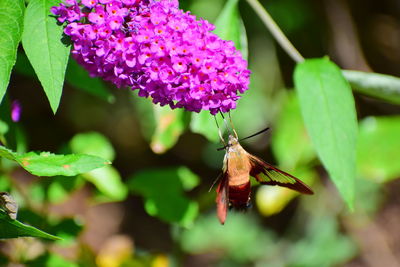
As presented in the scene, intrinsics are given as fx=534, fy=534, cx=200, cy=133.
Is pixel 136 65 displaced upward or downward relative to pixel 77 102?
upward

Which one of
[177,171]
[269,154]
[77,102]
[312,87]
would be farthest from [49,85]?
[269,154]

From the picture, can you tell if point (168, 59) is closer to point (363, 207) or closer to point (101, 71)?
point (101, 71)

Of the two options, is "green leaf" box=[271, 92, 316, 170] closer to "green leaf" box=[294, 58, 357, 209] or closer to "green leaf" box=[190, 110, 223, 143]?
"green leaf" box=[190, 110, 223, 143]

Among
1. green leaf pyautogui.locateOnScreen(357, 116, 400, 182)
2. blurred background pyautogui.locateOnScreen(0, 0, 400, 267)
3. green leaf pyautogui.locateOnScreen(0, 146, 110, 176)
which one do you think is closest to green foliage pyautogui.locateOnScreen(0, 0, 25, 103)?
green leaf pyautogui.locateOnScreen(0, 146, 110, 176)

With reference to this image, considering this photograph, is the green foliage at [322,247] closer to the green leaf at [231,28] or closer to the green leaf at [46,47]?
the green leaf at [231,28]

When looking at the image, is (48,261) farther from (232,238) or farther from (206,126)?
(232,238)

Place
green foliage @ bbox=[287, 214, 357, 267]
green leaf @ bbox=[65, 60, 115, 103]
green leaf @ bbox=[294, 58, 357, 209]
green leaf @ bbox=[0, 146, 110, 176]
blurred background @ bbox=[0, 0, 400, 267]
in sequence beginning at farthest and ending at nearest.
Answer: green foliage @ bbox=[287, 214, 357, 267] < blurred background @ bbox=[0, 0, 400, 267] < green leaf @ bbox=[65, 60, 115, 103] < green leaf @ bbox=[294, 58, 357, 209] < green leaf @ bbox=[0, 146, 110, 176]

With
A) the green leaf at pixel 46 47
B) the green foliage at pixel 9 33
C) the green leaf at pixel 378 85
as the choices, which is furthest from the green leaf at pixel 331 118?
the green foliage at pixel 9 33
